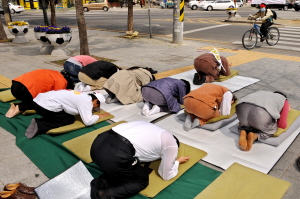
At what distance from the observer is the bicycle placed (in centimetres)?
1080

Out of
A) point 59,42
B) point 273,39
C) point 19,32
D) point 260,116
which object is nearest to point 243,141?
point 260,116

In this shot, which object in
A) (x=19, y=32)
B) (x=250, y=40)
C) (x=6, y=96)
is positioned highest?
(x=19, y=32)

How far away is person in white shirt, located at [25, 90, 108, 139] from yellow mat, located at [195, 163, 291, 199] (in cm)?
224

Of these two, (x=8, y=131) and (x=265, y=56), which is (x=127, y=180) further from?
(x=265, y=56)

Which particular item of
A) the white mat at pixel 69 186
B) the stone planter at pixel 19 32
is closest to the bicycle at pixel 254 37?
the white mat at pixel 69 186

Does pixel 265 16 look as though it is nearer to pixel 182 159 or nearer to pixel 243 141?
pixel 243 141

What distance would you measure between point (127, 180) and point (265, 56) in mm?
8334

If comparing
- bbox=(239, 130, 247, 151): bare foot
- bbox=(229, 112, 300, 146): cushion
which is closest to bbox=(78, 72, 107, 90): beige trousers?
bbox=(229, 112, 300, 146): cushion

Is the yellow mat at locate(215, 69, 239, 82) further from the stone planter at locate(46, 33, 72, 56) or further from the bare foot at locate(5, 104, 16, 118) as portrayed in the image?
the stone planter at locate(46, 33, 72, 56)

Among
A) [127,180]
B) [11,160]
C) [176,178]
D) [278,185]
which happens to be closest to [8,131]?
[11,160]

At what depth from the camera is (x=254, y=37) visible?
10914 millimetres

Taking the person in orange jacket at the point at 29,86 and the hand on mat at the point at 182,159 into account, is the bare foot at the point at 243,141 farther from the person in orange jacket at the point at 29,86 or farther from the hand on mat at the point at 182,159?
the person in orange jacket at the point at 29,86

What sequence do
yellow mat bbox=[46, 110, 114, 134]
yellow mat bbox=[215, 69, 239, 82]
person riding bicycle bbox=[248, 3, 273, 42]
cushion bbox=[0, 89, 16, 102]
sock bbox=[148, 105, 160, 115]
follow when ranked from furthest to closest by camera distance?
1. person riding bicycle bbox=[248, 3, 273, 42]
2. yellow mat bbox=[215, 69, 239, 82]
3. cushion bbox=[0, 89, 16, 102]
4. sock bbox=[148, 105, 160, 115]
5. yellow mat bbox=[46, 110, 114, 134]

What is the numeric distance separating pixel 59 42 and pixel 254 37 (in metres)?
7.42
